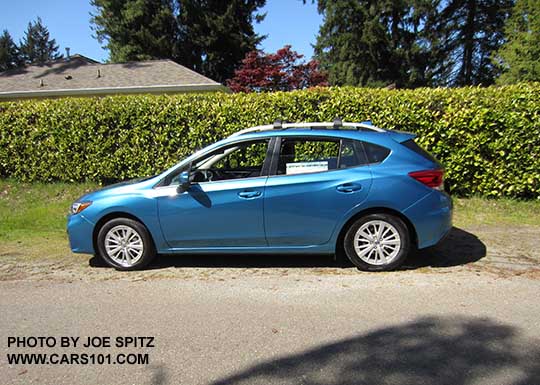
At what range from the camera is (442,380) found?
8.60 ft

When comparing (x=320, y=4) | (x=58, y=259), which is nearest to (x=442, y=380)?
(x=58, y=259)

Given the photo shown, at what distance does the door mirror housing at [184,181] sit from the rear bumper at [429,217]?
2.47 meters

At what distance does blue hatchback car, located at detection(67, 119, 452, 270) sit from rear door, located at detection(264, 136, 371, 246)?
0.01 meters

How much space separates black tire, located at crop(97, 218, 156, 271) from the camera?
4.98 m

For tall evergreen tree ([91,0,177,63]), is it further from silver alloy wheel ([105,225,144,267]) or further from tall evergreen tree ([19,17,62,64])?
tall evergreen tree ([19,17,62,64])

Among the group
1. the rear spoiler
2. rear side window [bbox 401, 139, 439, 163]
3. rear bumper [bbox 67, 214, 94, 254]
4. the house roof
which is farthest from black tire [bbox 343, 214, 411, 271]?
the house roof

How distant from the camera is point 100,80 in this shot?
18688mm

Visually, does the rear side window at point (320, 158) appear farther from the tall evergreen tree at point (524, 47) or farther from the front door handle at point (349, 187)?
the tall evergreen tree at point (524, 47)

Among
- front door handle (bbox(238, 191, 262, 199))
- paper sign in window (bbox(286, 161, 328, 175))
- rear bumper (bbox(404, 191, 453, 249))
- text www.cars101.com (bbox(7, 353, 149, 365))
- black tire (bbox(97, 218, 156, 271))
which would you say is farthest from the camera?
black tire (bbox(97, 218, 156, 271))

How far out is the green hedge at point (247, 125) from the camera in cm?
747

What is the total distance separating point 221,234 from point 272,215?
641 millimetres

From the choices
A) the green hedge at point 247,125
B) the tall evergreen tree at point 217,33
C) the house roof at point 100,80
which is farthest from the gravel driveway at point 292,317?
the tall evergreen tree at point 217,33

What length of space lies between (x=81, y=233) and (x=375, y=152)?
3639 mm

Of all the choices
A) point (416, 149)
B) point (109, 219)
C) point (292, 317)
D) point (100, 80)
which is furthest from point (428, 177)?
point (100, 80)
